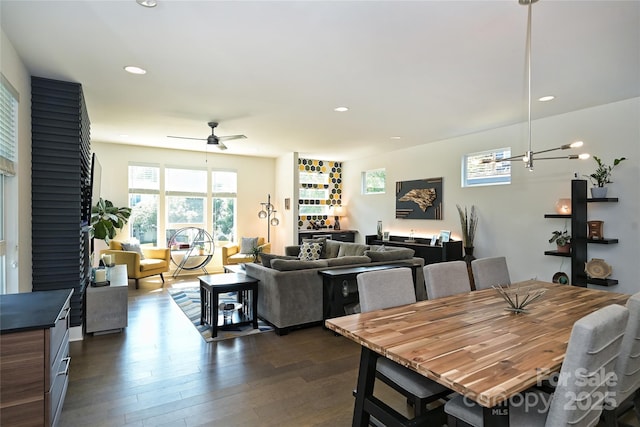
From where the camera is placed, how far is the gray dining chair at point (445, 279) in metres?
2.63

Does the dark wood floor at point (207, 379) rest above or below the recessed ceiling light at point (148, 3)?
below

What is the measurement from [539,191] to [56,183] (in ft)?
19.9

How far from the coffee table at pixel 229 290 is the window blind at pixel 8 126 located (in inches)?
82.1

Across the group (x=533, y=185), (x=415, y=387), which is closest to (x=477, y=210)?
(x=533, y=185)

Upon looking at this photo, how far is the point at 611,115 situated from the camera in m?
4.22

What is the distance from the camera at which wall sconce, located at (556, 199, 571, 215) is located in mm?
4491

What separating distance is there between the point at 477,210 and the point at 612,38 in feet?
11.3

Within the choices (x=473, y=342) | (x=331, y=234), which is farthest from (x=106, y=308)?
(x=331, y=234)

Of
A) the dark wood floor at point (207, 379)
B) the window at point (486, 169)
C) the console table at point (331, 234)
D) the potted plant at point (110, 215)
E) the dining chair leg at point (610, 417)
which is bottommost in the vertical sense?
the dark wood floor at point (207, 379)

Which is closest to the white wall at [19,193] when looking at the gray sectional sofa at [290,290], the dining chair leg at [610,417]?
the gray sectional sofa at [290,290]

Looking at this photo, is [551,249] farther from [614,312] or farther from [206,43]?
[206,43]

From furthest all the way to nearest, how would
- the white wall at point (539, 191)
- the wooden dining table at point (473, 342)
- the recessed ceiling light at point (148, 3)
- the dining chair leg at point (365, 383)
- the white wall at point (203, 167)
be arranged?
1. the white wall at point (203, 167)
2. the white wall at point (539, 191)
3. the recessed ceiling light at point (148, 3)
4. the dining chair leg at point (365, 383)
5. the wooden dining table at point (473, 342)

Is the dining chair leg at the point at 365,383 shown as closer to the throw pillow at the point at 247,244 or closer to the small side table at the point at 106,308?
the small side table at the point at 106,308

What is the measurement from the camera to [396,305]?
2.36 metres
